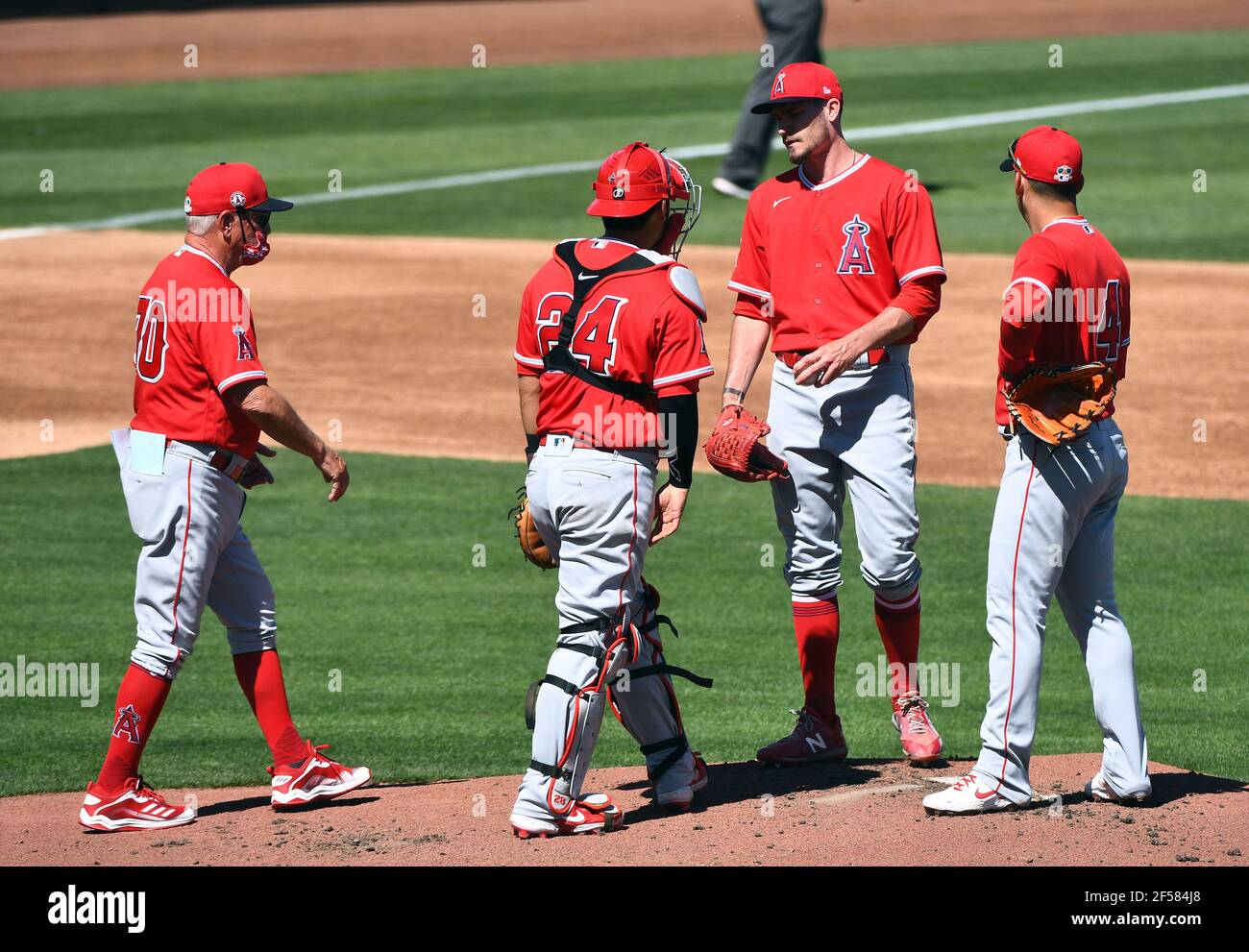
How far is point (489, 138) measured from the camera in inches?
957

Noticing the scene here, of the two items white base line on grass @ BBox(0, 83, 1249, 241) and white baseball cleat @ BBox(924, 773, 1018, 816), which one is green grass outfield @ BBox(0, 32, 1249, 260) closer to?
white base line on grass @ BBox(0, 83, 1249, 241)

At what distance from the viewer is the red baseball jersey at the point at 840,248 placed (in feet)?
20.2

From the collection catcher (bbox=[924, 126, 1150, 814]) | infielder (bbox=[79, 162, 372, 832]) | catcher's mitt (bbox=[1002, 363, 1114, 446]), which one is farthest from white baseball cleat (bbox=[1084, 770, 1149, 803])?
infielder (bbox=[79, 162, 372, 832])

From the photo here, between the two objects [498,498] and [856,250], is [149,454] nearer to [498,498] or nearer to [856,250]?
[856,250]

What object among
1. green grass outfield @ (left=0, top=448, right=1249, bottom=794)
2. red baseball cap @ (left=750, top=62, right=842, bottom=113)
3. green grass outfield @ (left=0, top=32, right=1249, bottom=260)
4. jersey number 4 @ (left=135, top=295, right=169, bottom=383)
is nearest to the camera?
jersey number 4 @ (left=135, top=295, right=169, bottom=383)

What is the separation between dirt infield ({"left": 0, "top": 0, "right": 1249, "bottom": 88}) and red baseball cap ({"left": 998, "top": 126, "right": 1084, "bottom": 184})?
2670 centimetres

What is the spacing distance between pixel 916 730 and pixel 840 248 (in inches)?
68.1

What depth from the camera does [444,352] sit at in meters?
14.0

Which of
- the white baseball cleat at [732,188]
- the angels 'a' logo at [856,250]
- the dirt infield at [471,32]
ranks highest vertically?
the dirt infield at [471,32]

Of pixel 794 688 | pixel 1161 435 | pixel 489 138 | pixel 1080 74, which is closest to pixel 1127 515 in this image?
pixel 1161 435

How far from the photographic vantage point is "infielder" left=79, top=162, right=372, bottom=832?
18.6ft

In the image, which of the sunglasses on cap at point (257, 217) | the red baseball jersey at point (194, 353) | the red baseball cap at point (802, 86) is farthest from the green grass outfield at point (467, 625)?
the red baseball cap at point (802, 86)

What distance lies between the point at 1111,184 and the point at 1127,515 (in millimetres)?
10471

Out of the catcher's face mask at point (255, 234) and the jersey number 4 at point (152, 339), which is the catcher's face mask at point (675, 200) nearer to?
the catcher's face mask at point (255, 234)
